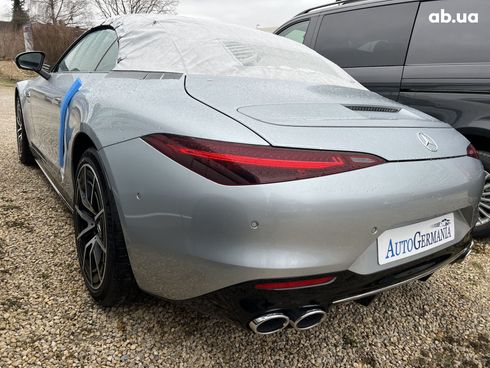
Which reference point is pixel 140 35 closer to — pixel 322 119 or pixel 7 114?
pixel 322 119

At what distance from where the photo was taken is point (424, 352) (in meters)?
1.91

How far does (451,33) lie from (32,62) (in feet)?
10.4

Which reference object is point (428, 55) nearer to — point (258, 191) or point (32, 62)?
point (258, 191)

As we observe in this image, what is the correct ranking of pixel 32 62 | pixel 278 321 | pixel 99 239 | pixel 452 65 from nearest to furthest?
pixel 278 321 → pixel 99 239 → pixel 452 65 → pixel 32 62

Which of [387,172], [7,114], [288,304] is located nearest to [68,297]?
[288,304]

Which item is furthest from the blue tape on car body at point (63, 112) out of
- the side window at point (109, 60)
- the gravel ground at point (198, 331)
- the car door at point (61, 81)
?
the gravel ground at point (198, 331)

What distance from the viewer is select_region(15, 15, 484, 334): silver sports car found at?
1.32 meters

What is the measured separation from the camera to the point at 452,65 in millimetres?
2947

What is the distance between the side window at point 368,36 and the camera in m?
3.30

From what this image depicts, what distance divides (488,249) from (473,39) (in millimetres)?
1506

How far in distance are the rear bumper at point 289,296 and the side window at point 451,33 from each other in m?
1.98

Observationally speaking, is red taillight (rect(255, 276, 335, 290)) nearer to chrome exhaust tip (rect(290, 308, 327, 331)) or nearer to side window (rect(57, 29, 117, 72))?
chrome exhaust tip (rect(290, 308, 327, 331))

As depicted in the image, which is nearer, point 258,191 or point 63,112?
point 258,191

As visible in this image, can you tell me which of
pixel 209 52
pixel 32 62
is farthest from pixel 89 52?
pixel 209 52
